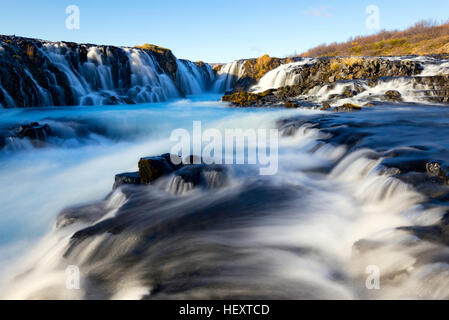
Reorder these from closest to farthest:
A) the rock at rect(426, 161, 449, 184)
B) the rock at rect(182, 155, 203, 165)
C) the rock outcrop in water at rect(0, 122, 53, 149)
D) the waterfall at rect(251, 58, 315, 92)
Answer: the rock at rect(426, 161, 449, 184)
the rock at rect(182, 155, 203, 165)
the rock outcrop in water at rect(0, 122, 53, 149)
the waterfall at rect(251, 58, 315, 92)

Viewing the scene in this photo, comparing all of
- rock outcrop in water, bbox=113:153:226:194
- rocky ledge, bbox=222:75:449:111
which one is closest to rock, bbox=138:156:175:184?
rock outcrop in water, bbox=113:153:226:194

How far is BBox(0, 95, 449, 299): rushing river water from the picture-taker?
253 cm

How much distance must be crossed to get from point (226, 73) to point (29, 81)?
2800 centimetres

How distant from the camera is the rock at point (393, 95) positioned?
15.3 m

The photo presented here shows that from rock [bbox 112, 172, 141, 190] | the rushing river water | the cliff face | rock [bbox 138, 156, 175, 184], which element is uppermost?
the cliff face

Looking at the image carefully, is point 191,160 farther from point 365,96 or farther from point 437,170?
point 365,96

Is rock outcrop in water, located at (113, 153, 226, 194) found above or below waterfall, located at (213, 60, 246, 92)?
below

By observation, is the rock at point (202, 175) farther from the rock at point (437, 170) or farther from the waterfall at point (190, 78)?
the waterfall at point (190, 78)

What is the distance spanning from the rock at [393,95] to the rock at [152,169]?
15.2 m

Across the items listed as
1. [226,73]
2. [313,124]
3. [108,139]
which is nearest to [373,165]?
[313,124]

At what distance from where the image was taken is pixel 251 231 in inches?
140

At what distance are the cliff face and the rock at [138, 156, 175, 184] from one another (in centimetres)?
1473

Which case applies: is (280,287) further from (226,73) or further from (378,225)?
(226,73)

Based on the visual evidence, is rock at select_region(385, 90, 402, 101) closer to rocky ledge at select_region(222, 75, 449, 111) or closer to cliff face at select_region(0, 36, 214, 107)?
rocky ledge at select_region(222, 75, 449, 111)
